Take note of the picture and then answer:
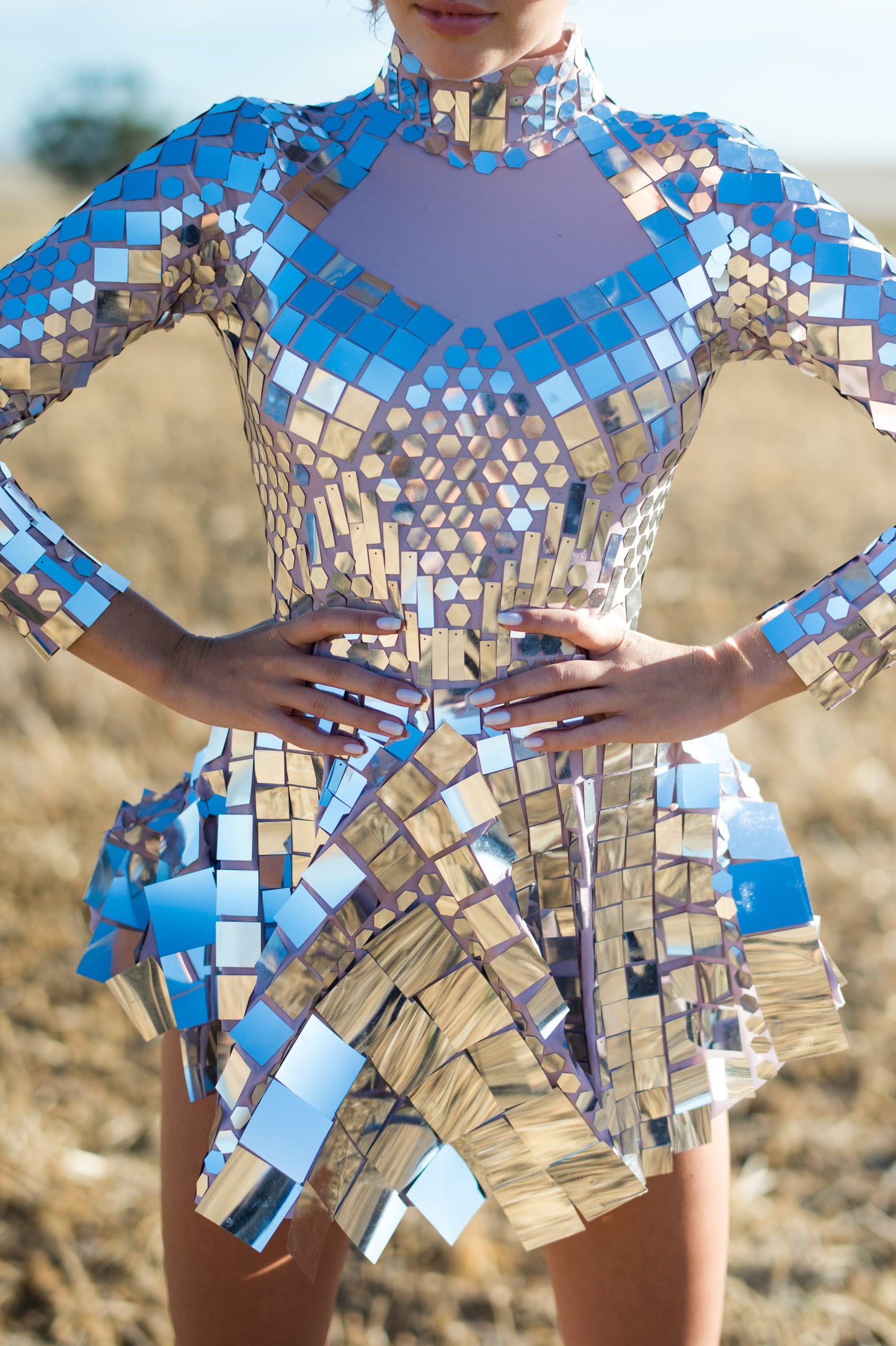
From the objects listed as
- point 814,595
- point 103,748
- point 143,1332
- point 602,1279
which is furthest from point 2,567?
point 103,748

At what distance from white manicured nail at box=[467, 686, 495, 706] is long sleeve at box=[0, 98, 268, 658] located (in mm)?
415

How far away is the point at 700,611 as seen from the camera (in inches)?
170

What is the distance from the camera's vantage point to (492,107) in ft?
3.66

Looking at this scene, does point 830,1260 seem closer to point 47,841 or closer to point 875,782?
point 875,782

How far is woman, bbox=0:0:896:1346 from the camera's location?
107cm

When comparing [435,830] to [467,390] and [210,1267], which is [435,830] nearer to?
[467,390]

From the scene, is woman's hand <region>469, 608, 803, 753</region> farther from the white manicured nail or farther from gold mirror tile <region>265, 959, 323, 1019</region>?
Answer: gold mirror tile <region>265, 959, 323, 1019</region>

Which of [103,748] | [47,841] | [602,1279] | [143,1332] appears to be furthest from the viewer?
[103,748]

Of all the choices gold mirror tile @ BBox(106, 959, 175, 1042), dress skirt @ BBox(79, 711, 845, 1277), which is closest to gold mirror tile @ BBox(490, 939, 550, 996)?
dress skirt @ BBox(79, 711, 845, 1277)

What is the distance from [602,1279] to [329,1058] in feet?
1.53

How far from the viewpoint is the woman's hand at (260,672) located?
1.11 m

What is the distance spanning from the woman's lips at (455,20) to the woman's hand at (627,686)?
18.9 inches

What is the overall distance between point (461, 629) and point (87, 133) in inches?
778

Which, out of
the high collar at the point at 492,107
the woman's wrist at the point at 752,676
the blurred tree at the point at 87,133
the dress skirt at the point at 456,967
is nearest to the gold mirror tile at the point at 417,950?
the dress skirt at the point at 456,967
